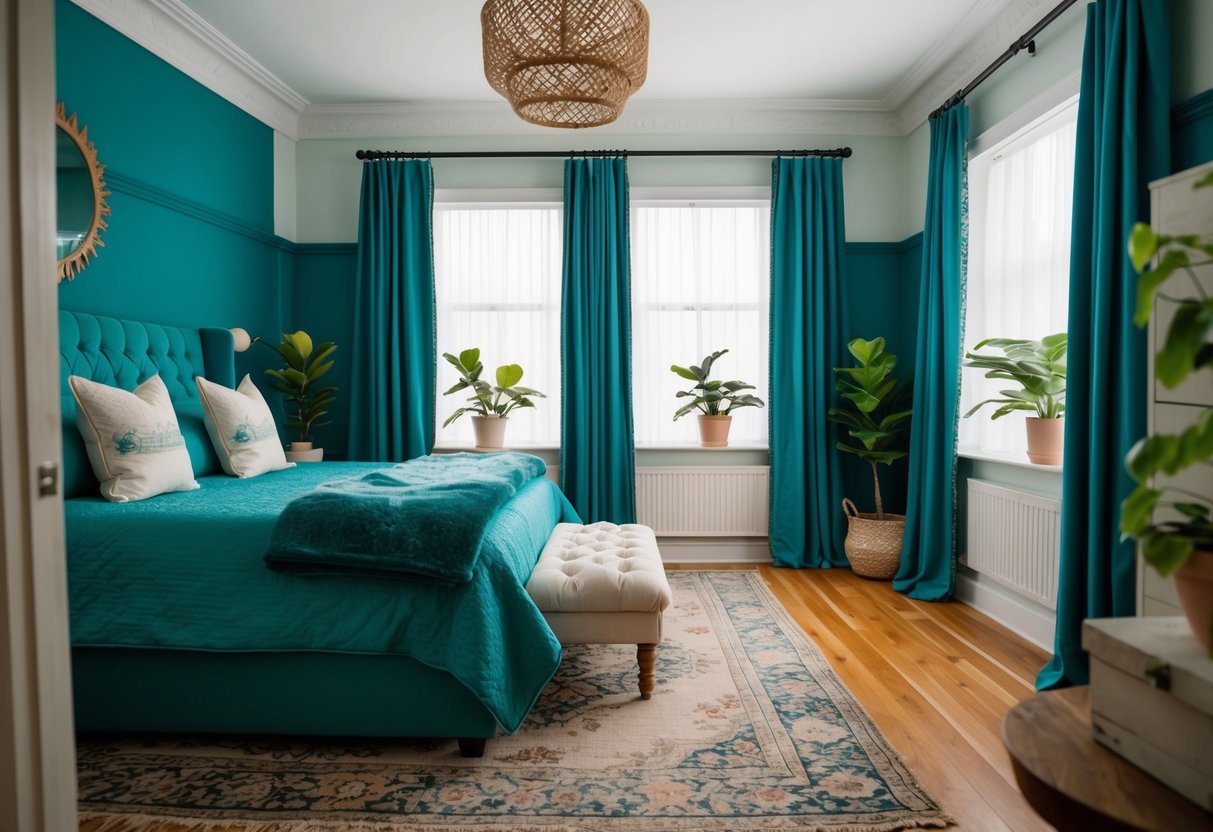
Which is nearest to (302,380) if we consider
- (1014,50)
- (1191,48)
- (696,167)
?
(696,167)

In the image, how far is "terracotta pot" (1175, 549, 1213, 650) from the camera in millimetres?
868

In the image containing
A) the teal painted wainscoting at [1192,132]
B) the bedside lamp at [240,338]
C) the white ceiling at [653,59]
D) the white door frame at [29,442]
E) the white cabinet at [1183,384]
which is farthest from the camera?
the bedside lamp at [240,338]


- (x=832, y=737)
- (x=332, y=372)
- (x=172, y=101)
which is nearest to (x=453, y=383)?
(x=332, y=372)

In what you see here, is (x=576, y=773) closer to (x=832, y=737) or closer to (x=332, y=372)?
(x=832, y=737)

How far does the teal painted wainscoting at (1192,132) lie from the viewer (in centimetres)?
220

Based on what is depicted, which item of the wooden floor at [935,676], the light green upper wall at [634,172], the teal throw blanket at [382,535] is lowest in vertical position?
the wooden floor at [935,676]

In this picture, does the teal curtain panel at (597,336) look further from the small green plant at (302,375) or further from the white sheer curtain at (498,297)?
the small green plant at (302,375)

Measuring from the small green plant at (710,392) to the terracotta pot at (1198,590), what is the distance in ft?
10.7

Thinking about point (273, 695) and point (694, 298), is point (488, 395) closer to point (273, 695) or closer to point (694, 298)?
point (694, 298)

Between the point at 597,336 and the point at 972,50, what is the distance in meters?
2.41

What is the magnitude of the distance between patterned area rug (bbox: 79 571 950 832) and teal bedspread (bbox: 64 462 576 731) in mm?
203

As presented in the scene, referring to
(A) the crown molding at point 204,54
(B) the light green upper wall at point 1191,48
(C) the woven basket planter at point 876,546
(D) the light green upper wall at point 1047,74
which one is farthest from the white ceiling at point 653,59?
(C) the woven basket planter at point 876,546

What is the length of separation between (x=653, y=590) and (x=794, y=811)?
73 centimetres

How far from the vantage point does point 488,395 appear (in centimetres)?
425
